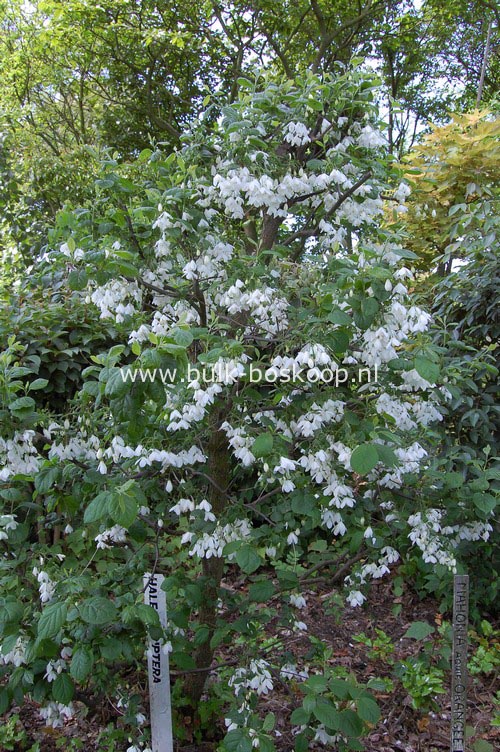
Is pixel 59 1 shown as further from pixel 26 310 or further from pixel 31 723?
pixel 31 723

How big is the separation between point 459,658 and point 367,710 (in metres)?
0.33

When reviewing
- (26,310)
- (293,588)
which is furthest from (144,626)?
(26,310)

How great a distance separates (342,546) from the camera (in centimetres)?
380

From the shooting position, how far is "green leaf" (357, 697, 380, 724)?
5.39 ft

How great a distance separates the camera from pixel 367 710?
166 cm

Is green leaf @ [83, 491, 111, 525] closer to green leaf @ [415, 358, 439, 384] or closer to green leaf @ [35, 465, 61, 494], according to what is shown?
green leaf @ [35, 465, 61, 494]

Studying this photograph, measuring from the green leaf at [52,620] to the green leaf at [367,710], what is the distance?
0.84 metres

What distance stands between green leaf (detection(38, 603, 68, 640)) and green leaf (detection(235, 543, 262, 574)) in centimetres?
45

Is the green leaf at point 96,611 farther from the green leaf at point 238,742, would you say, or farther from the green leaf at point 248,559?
the green leaf at point 238,742

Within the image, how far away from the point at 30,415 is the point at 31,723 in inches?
62.7

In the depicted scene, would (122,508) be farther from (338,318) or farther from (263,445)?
(338,318)

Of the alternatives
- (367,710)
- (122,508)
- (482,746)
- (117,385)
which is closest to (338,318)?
(117,385)

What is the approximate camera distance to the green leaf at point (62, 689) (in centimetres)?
159

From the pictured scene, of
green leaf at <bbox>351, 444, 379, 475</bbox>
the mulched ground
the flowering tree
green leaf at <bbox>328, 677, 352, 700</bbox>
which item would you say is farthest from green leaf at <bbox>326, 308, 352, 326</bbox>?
the mulched ground
